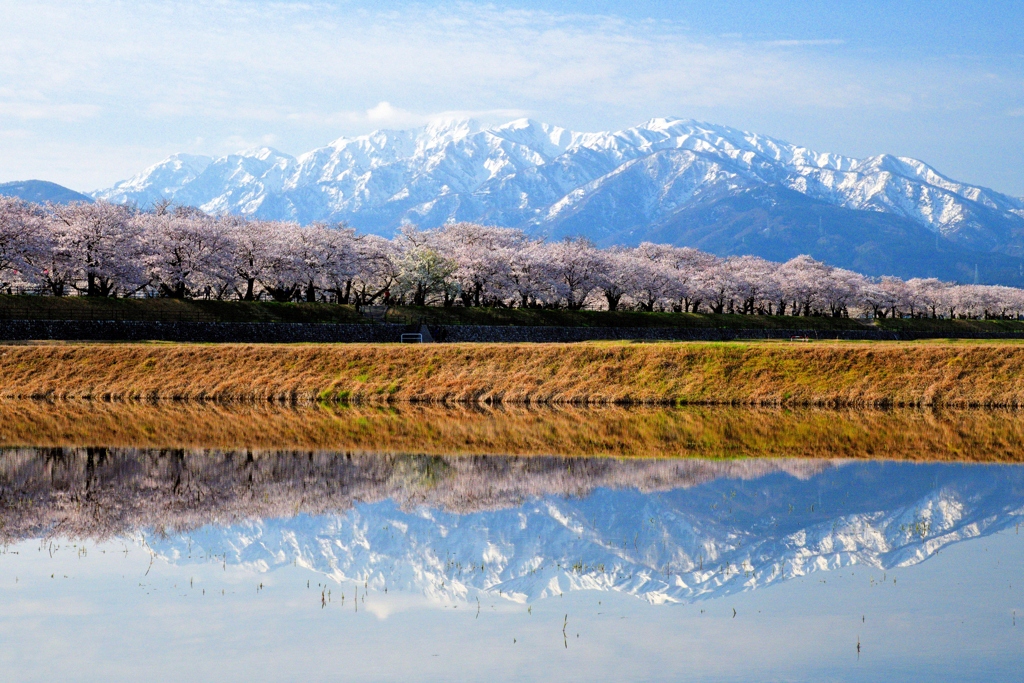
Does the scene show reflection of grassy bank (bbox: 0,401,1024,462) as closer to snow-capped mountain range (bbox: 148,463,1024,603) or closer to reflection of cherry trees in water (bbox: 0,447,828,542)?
reflection of cherry trees in water (bbox: 0,447,828,542)

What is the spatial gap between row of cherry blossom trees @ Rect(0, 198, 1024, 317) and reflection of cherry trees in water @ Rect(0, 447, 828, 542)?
49.9m

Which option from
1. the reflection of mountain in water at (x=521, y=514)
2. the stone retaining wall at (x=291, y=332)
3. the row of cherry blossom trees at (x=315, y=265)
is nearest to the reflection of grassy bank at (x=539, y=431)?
the reflection of mountain in water at (x=521, y=514)

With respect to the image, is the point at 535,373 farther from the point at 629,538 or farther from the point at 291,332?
the point at 629,538

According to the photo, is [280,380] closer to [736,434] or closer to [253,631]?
[736,434]

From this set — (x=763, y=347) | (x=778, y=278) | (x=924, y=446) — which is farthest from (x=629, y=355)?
(x=778, y=278)

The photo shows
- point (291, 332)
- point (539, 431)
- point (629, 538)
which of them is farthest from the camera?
point (291, 332)

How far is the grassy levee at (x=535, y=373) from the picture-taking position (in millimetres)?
47156

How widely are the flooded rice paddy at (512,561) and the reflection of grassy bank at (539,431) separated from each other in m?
0.36

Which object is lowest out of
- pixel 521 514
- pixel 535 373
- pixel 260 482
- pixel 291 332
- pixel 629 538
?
pixel 260 482

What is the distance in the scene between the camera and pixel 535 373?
5122cm

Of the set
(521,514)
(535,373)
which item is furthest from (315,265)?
(521,514)

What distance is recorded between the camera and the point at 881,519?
66.7ft

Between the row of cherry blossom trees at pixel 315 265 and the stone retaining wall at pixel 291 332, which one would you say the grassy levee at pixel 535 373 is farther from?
the row of cherry blossom trees at pixel 315 265

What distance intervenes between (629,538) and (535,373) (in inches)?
1287
